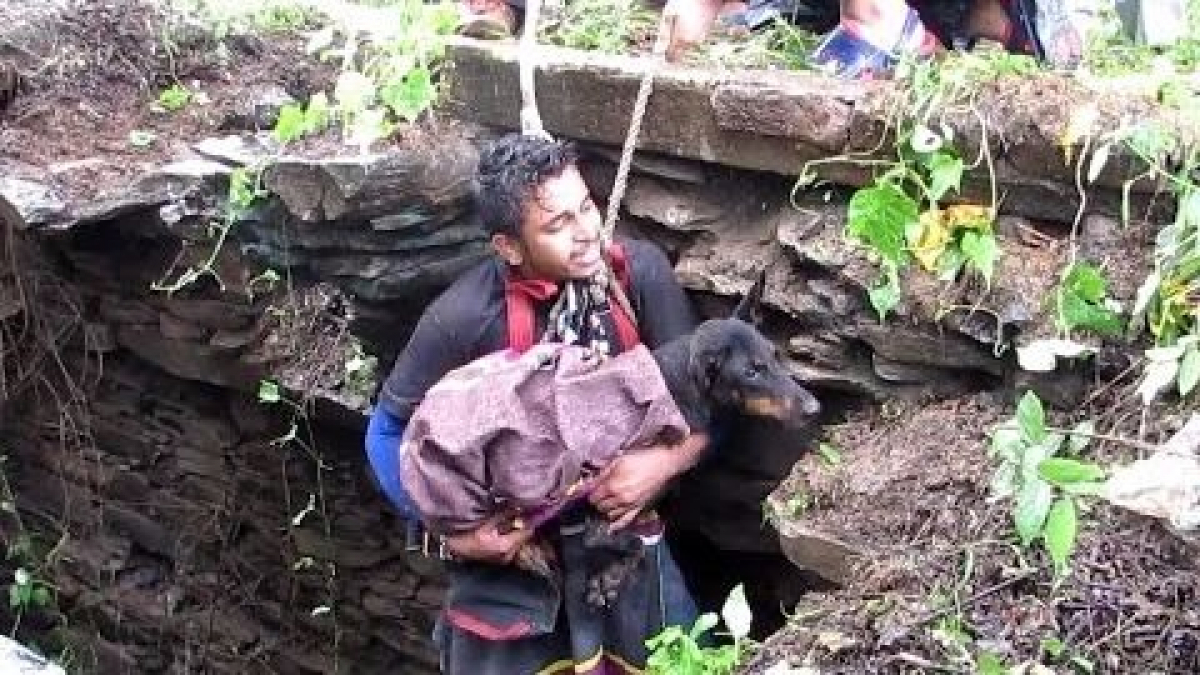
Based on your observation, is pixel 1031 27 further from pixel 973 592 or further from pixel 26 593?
pixel 26 593

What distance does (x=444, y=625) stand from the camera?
3.29m

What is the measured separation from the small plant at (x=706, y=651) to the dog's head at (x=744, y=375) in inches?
15.0

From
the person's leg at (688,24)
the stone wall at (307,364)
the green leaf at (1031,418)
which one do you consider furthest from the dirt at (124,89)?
the green leaf at (1031,418)

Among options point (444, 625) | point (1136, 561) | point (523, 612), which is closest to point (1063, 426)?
point (1136, 561)

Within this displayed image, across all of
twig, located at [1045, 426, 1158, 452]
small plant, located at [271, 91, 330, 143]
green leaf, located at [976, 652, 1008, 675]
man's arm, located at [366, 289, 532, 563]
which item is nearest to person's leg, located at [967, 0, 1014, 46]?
twig, located at [1045, 426, 1158, 452]

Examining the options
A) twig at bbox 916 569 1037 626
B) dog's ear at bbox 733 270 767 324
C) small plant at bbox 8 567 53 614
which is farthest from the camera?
small plant at bbox 8 567 53 614

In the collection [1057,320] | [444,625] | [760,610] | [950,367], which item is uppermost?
[1057,320]

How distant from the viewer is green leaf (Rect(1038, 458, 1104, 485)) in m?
2.28

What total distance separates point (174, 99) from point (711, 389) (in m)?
2.52

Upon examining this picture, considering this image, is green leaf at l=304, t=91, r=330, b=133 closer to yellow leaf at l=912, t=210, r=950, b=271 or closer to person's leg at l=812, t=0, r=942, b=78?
person's leg at l=812, t=0, r=942, b=78

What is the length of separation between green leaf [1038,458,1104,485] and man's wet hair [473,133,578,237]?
1104mm

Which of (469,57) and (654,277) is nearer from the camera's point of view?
(654,277)

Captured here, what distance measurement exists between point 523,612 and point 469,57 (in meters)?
1.51

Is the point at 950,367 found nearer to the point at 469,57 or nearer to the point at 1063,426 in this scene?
the point at 1063,426
